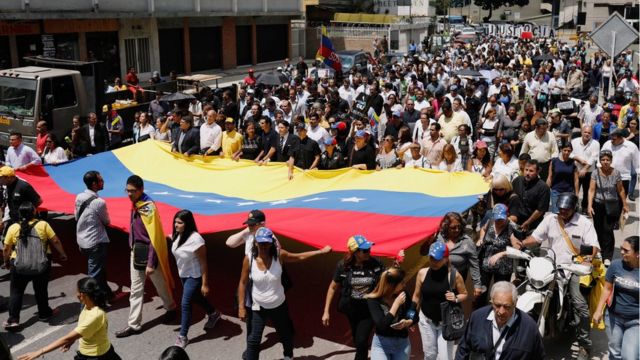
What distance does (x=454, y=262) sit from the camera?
22.1ft

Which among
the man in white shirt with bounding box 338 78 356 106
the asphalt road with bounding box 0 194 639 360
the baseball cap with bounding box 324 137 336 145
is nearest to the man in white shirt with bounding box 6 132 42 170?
the asphalt road with bounding box 0 194 639 360

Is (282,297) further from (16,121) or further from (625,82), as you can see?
(625,82)

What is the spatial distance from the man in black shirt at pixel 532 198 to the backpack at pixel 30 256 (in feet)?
19.0

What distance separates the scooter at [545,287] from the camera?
6.39 metres

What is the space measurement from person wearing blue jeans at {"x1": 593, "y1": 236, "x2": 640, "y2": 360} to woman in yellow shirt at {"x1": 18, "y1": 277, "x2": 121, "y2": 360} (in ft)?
15.4

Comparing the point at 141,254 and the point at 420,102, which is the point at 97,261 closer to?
the point at 141,254

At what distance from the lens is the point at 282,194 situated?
9.70 metres

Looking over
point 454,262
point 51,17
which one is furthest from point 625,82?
point 51,17

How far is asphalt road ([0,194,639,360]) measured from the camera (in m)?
7.38

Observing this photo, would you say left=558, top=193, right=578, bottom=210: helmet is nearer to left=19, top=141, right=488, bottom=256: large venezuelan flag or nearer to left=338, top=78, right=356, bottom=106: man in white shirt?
left=19, top=141, right=488, bottom=256: large venezuelan flag

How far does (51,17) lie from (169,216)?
20.3 m

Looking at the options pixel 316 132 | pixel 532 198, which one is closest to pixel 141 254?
pixel 532 198

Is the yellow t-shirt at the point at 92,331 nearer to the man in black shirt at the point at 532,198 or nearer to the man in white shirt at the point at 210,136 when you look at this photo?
the man in black shirt at the point at 532,198

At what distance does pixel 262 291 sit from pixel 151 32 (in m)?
29.0
